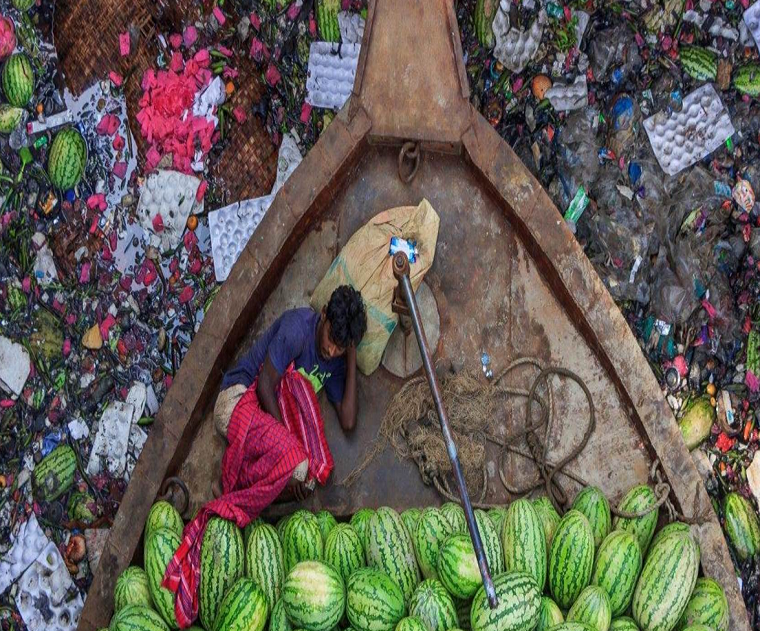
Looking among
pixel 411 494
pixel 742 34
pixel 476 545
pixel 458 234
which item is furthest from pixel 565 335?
pixel 742 34

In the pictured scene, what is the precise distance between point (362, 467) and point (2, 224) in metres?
2.79

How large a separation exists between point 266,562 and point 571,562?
1.16 m

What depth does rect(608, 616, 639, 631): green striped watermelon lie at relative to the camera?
395cm

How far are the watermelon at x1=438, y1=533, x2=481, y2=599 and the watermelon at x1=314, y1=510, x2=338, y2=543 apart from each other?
55 centimetres

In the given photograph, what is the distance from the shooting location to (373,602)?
3.89m

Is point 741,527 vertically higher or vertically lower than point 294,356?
lower

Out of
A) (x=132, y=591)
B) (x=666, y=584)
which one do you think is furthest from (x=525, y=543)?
(x=132, y=591)

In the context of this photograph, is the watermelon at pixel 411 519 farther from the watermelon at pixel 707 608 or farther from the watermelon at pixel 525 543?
the watermelon at pixel 707 608

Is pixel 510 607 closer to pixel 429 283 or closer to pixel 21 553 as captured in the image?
pixel 429 283

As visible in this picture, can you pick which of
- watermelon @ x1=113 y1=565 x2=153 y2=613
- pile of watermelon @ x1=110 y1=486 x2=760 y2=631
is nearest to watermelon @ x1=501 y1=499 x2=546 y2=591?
pile of watermelon @ x1=110 y1=486 x2=760 y2=631

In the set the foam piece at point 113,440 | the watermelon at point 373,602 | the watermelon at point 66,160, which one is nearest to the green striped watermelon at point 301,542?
the watermelon at point 373,602

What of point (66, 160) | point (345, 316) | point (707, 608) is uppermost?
point (345, 316)

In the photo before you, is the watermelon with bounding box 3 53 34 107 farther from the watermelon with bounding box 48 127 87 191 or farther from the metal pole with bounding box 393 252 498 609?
the metal pole with bounding box 393 252 498 609

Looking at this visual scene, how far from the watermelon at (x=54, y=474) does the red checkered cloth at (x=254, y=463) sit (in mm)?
1763
